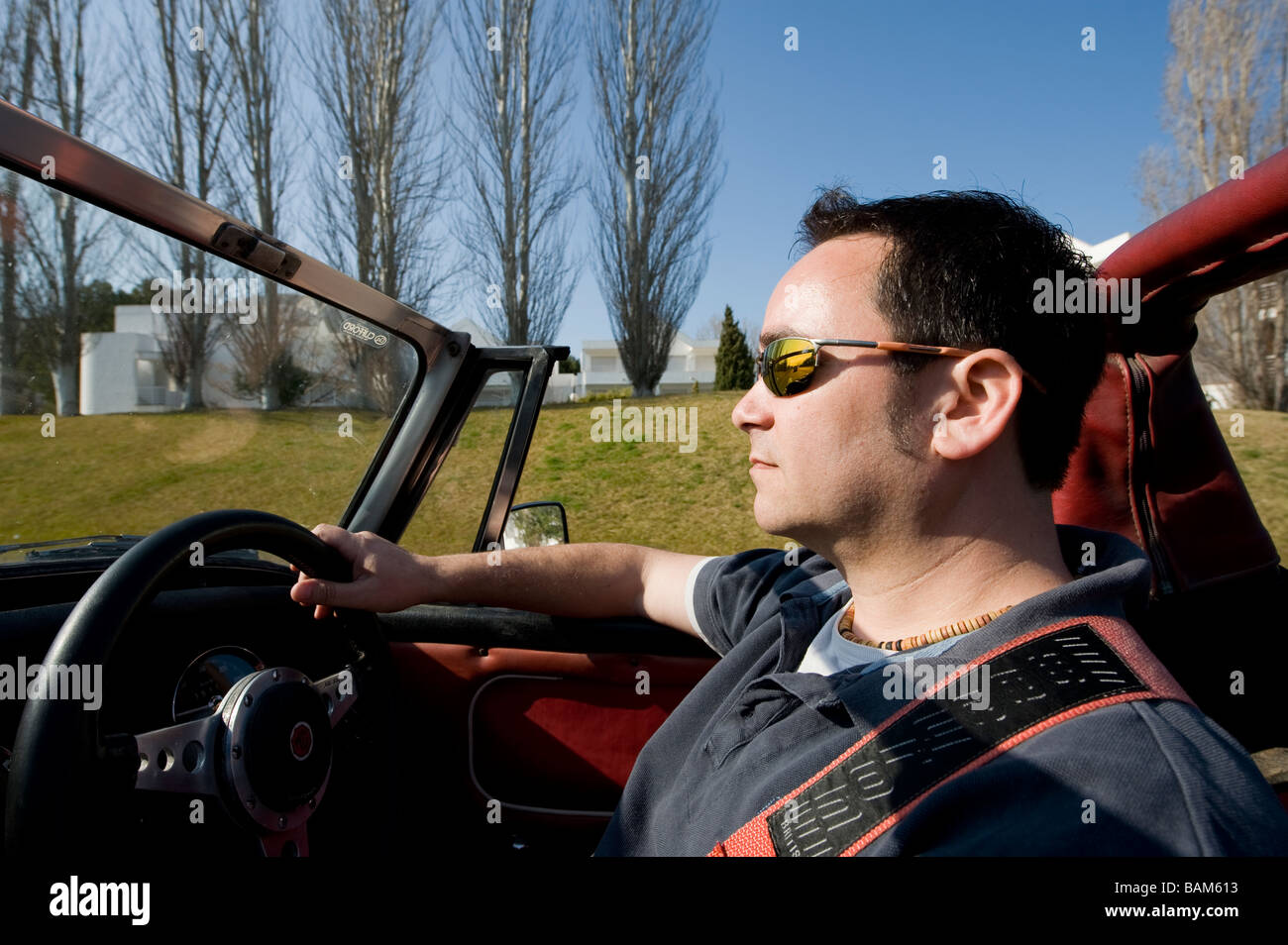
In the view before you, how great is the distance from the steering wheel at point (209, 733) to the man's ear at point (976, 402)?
117cm

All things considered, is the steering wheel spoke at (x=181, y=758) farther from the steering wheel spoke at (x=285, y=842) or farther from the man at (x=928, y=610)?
the man at (x=928, y=610)

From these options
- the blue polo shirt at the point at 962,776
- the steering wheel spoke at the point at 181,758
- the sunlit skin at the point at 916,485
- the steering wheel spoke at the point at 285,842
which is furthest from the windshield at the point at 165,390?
the sunlit skin at the point at 916,485

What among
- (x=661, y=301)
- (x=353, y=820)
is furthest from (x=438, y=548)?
(x=661, y=301)

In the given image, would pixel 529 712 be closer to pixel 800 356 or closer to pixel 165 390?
pixel 165 390

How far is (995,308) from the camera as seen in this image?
1525 millimetres

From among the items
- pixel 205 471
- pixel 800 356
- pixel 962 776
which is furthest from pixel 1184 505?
pixel 205 471

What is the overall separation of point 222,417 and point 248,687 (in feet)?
2.80

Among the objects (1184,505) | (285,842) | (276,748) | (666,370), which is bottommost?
(285,842)

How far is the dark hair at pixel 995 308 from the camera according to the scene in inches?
59.4

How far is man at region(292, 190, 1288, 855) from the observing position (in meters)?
1.00

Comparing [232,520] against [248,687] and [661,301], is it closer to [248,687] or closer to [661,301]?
[248,687]

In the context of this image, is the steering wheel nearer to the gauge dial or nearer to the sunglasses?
the gauge dial

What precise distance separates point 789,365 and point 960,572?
0.46m

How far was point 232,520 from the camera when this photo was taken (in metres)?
1.40
